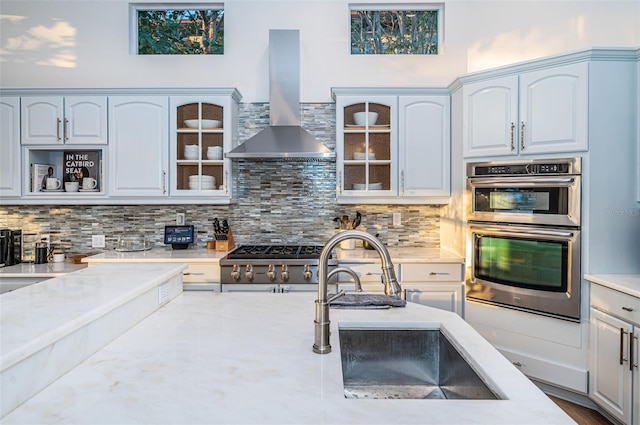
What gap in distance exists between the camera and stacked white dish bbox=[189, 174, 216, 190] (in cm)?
339

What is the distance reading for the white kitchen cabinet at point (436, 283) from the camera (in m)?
3.11

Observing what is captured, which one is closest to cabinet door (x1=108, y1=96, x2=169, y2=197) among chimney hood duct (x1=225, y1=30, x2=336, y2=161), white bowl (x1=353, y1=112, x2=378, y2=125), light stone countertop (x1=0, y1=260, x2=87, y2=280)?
light stone countertop (x1=0, y1=260, x2=87, y2=280)

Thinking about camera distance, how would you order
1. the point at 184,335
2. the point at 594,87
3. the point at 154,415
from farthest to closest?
1. the point at 594,87
2. the point at 184,335
3. the point at 154,415

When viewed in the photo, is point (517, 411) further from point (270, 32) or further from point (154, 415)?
point (270, 32)

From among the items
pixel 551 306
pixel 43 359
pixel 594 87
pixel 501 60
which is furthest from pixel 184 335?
pixel 501 60

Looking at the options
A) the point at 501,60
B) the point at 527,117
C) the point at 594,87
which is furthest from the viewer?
the point at 501,60

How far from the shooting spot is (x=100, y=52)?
3.76 metres

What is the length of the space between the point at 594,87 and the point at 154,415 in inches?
117

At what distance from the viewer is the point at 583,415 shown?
8.29 ft

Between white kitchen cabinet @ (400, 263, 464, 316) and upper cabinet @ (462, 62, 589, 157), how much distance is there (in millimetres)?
925

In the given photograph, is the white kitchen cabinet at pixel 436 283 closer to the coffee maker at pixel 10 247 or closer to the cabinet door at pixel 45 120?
the cabinet door at pixel 45 120

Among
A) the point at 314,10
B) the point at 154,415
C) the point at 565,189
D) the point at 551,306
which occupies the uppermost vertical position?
the point at 314,10

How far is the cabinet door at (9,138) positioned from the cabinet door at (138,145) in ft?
2.53

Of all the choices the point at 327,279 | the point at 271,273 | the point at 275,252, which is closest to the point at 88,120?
the point at 275,252
